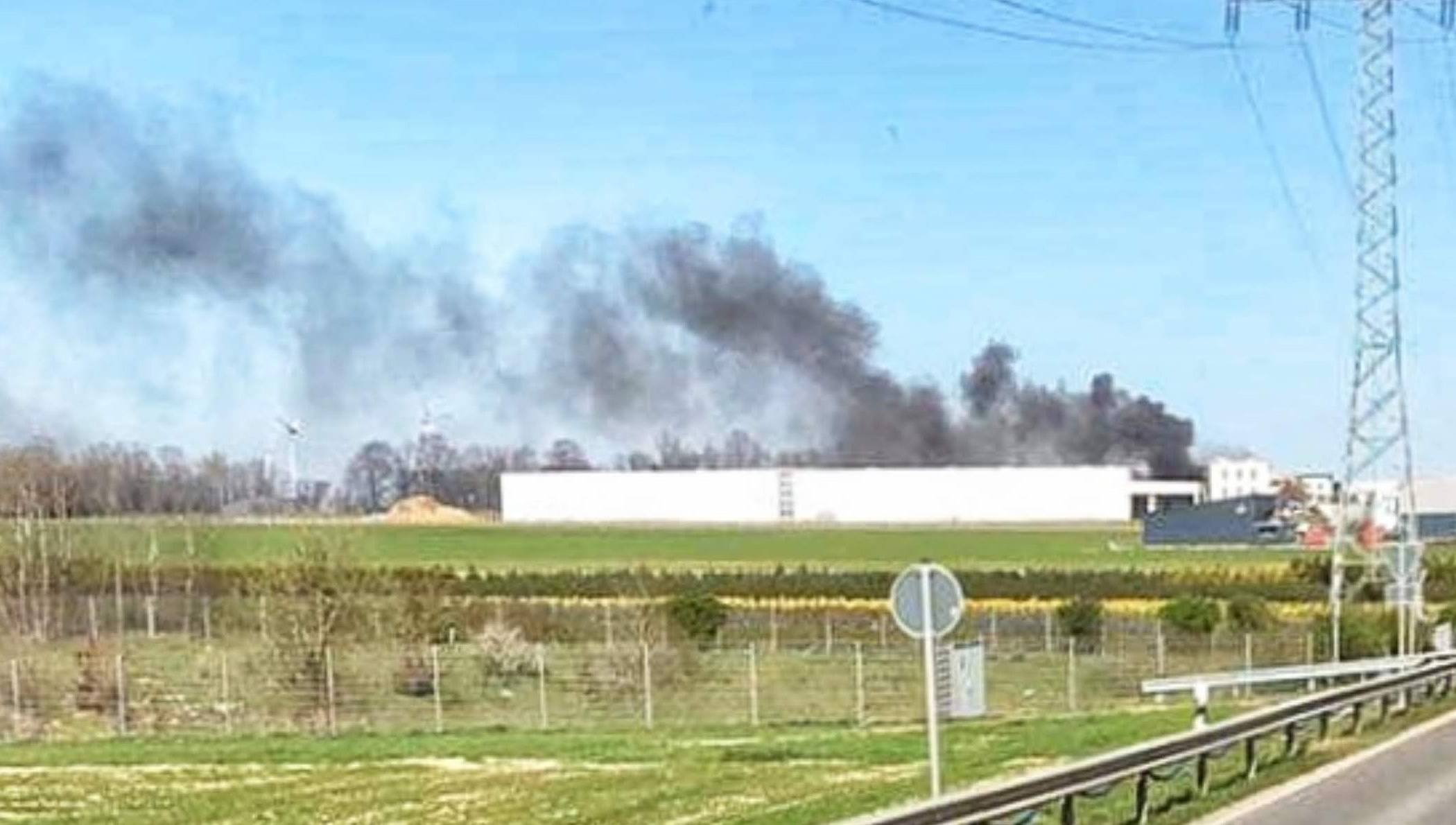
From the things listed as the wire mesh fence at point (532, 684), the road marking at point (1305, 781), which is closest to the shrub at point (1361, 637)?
the wire mesh fence at point (532, 684)

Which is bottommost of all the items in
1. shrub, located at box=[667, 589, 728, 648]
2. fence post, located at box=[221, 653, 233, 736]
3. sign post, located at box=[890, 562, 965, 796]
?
fence post, located at box=[221, 653, 233, 736]

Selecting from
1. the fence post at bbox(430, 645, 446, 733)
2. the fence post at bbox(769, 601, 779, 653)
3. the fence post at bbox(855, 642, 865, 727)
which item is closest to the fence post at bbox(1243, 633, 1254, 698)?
the fence post at bbox(855, 642, 865, 727)

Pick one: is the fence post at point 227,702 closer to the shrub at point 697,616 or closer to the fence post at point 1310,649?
the shrub at point 697,616

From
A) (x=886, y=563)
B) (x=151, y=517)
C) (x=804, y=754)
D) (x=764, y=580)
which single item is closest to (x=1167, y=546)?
(x=886, y=563)

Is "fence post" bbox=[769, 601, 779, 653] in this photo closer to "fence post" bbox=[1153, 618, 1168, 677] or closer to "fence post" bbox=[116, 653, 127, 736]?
"fence post" bbox=[1153, 618, 1168, 677]

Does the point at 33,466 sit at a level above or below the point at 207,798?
above

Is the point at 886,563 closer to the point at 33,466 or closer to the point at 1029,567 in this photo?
the point at 1029,567

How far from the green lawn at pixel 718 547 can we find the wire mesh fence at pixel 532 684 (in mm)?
23685

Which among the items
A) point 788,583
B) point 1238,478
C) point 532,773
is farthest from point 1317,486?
point 532,773

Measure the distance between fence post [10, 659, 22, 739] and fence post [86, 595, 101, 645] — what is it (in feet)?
15.6

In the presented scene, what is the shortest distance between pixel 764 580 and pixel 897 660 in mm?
31901

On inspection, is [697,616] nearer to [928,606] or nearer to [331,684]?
[331,684]

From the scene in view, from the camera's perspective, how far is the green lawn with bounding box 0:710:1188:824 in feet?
92.2

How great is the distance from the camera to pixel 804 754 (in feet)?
124
